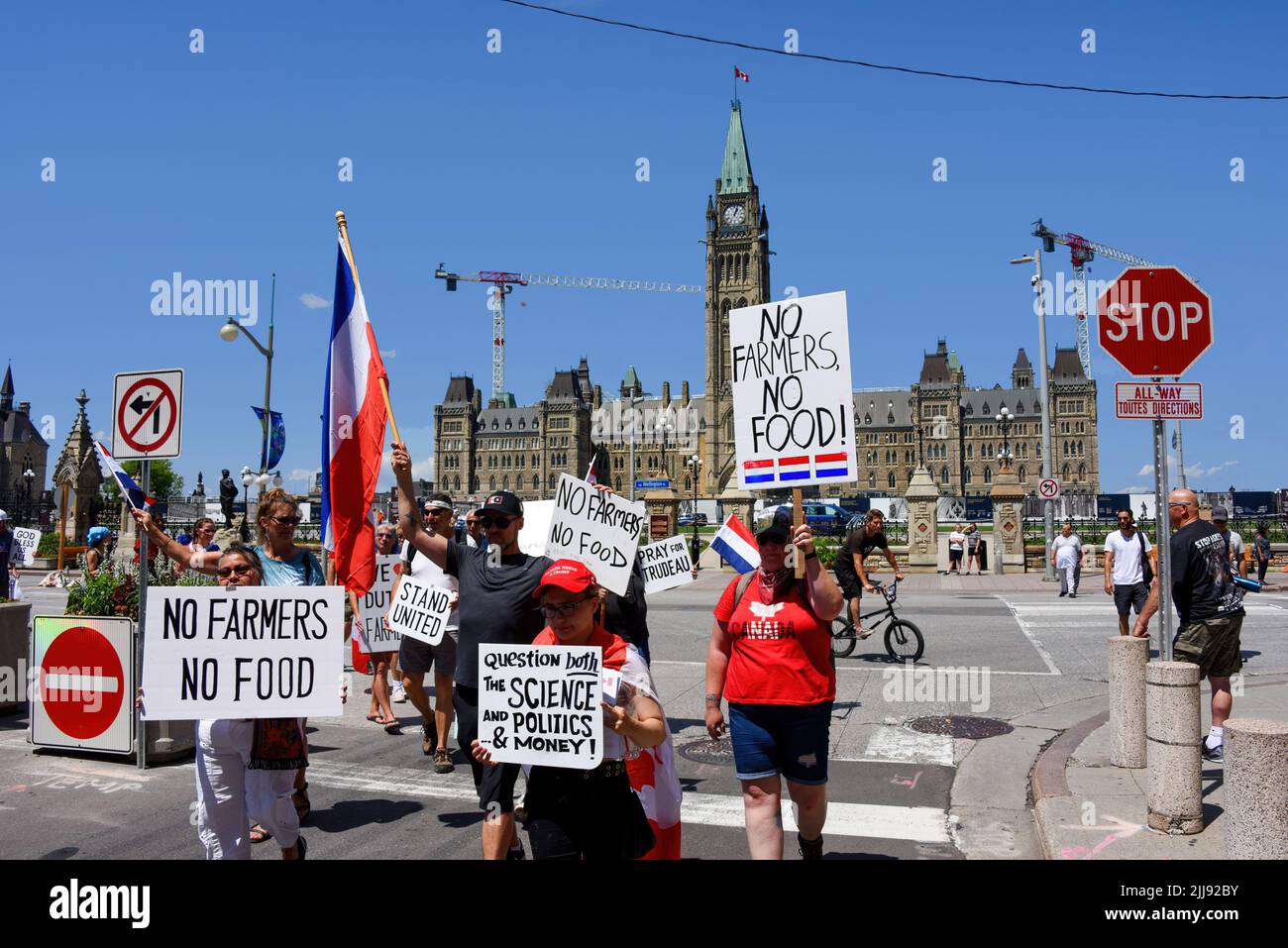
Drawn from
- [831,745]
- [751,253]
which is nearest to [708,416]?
[751,253]

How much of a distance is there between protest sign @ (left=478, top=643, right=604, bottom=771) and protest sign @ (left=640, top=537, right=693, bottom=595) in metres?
5.27

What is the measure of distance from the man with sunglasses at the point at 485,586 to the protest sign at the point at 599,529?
1.18 meters

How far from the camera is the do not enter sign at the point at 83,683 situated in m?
8.05

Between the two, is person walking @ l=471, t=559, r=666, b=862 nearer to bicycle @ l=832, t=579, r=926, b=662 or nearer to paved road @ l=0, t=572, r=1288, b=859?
paved road @ l=0, t=572, r=1288, b=859

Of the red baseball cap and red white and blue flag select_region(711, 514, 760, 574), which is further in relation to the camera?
red white and blue flag select_region(711, 514, 760, 574)

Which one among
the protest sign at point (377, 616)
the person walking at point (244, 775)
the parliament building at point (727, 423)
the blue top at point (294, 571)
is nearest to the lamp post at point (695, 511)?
the protest sign at point (377, 616)

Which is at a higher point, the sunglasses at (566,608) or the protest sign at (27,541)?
the sunglasses at (566,608)

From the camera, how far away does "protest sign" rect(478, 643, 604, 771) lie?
3.64 metres

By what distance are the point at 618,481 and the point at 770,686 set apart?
16584cm

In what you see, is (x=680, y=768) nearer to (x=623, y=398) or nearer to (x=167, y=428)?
(x=167, y=428)

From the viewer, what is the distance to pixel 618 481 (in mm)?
170500

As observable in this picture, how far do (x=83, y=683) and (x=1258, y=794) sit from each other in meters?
8.43

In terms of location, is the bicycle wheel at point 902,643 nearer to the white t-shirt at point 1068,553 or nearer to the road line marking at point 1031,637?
the road line marking at point 1031,637

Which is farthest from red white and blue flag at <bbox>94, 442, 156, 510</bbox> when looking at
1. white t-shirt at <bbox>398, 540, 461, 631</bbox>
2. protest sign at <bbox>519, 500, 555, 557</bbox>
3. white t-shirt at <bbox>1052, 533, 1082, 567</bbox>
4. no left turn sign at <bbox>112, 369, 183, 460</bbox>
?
white t-shirt at <bbox>1052, 533, 1082, 567</bbox>
